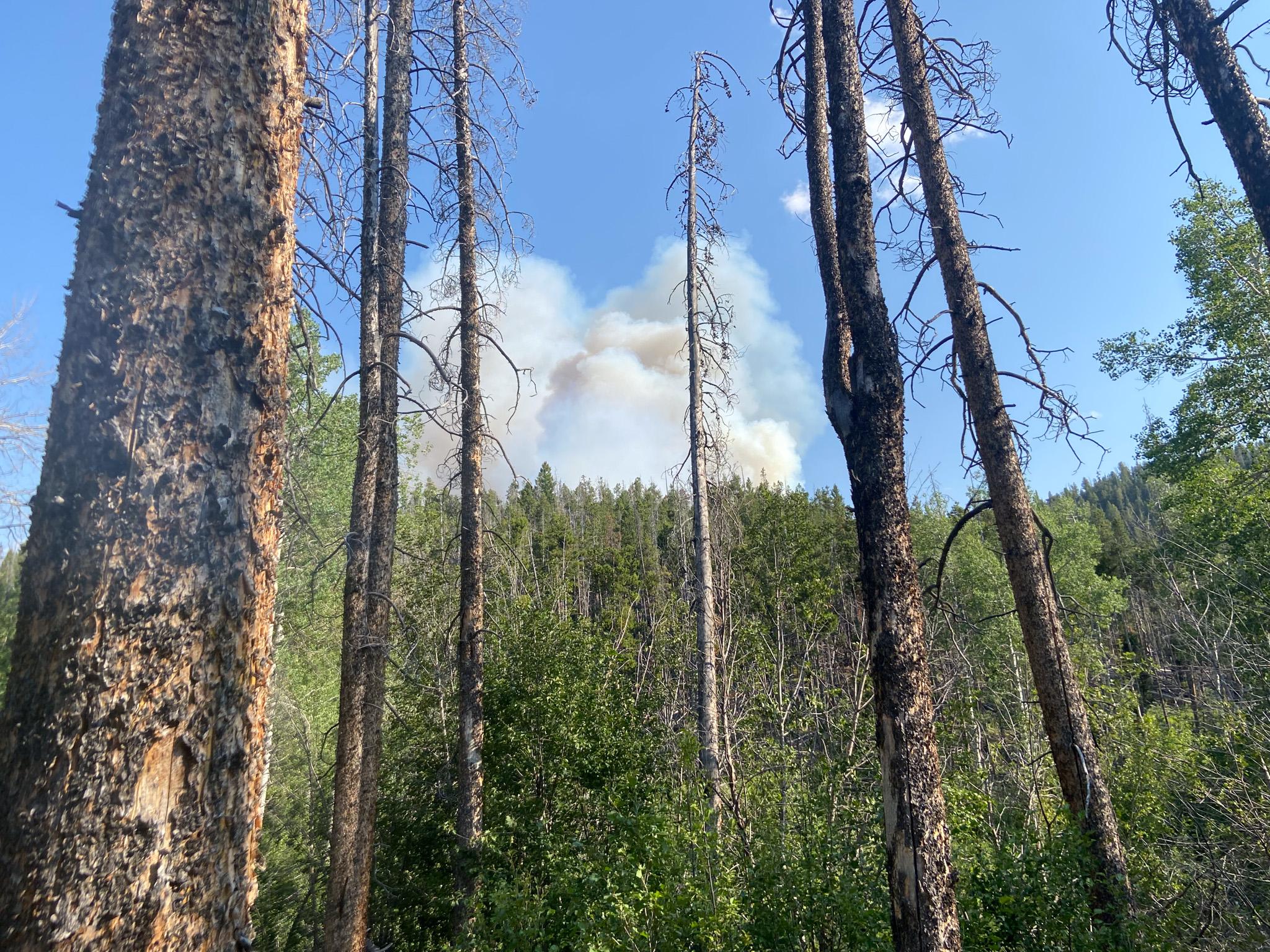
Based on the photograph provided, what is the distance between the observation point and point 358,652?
664cm

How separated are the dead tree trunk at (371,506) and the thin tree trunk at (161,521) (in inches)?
194

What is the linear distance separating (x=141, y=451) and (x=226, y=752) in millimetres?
799

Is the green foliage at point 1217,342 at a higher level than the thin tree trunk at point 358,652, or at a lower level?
higher

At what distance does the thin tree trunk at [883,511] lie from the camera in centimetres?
366

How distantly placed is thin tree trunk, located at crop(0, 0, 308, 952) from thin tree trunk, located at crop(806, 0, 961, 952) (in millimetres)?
3302

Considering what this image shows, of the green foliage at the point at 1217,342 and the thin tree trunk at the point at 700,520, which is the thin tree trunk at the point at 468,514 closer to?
the thin tree trunk at the point at 700,520

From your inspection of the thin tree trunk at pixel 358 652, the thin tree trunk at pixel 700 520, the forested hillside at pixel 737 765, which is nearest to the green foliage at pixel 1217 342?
the forested hillside at pixel 737 765

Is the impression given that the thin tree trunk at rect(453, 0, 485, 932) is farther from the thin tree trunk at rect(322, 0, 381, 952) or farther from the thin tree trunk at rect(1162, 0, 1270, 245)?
the thin tree trunk at rect(1162, 0, 1270, 245)

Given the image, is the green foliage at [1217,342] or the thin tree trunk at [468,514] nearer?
the thin tree trunk at [468,514]

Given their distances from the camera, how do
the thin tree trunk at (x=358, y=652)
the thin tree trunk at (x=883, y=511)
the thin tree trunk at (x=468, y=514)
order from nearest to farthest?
the thin tree trunk at (x=883, y=511), the thin tree trunk at (x=358, y=652), the thin tree trunk at (x=468, y=514)

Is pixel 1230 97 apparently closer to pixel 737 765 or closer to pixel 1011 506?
pixel 1011 506

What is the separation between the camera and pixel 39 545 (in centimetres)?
162

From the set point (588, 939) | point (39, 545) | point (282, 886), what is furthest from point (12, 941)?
point (282, 886)

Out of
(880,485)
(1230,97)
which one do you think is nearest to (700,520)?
(880,485)
